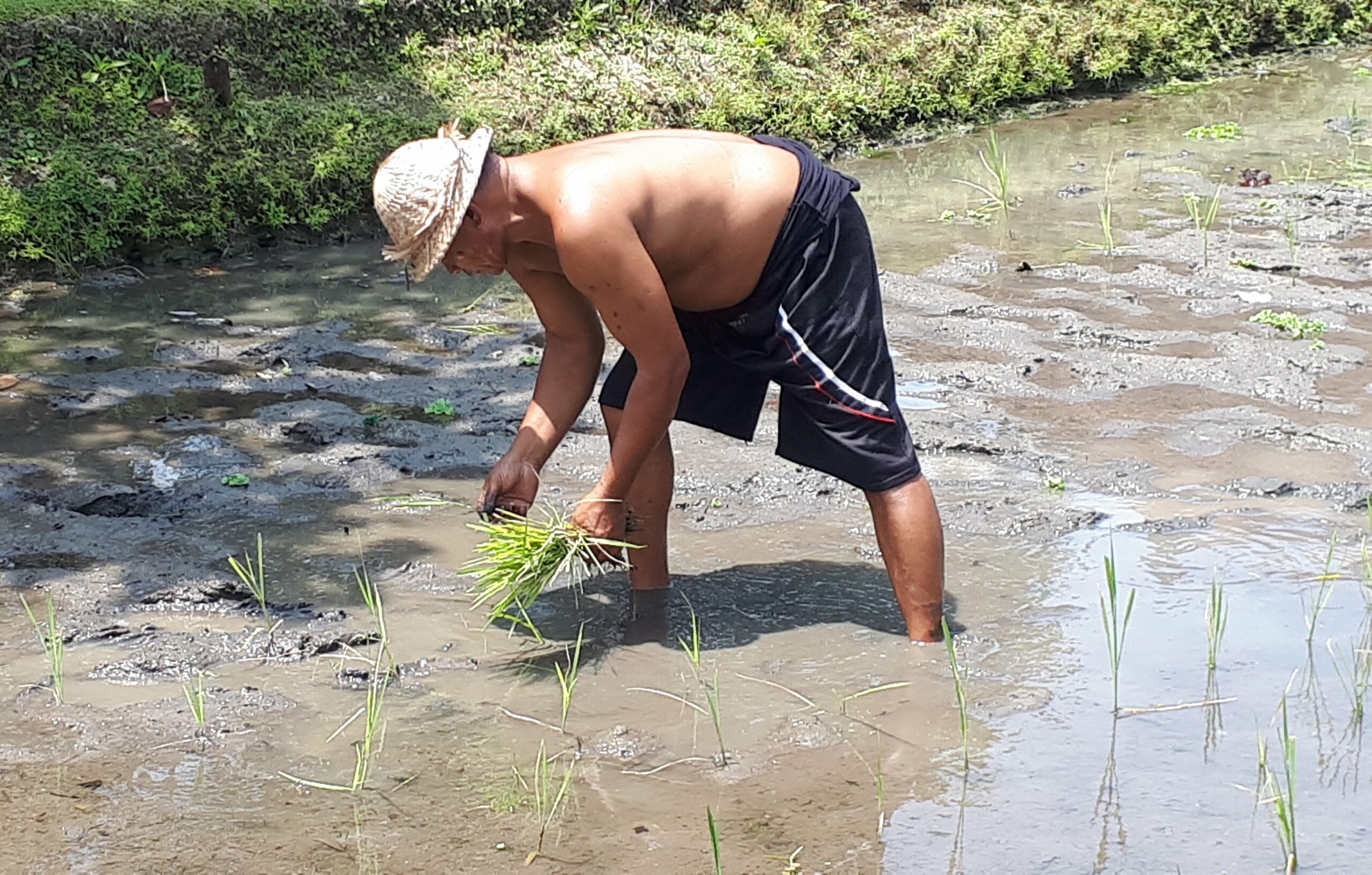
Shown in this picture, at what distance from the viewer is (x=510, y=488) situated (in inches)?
137

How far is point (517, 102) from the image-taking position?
884 cm

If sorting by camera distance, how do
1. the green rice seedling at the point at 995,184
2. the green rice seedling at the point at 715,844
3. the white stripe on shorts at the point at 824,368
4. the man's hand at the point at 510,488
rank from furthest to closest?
the green rice seedling at the point at 995,184 → the man's hand at the point at 510,488 → the white stripe on shorts at the point at 824,368 → the green rice seedling at the point at 715,844

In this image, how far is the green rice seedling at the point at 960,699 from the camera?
304 cm

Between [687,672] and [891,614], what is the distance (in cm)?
59

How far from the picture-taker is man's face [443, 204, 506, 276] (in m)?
3.13

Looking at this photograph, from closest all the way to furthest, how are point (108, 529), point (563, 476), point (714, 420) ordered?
point (714, 420), point (108, 529), point (563, 476)

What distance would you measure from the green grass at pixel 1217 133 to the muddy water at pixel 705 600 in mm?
3001

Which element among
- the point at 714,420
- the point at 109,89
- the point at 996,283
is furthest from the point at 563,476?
the point at 109,89

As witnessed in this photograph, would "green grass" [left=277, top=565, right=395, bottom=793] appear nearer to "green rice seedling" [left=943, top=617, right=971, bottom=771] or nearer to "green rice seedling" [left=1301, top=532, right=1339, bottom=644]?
"green rice seedling" [left=943, top=617, right=971, bottom=771]

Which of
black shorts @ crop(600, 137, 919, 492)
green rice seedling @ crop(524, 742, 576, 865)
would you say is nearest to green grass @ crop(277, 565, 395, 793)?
green rice seedling @ crop(524, 742, 576, 865)

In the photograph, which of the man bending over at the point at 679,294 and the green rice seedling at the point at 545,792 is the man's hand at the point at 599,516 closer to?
the man bending over at the point at 679,294

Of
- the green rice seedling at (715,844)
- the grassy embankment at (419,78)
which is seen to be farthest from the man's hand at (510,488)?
the grassy embankment at (419,78)

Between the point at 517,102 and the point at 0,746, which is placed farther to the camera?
the point at 517,102

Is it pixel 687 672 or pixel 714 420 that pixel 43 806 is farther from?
pixel 714 420
